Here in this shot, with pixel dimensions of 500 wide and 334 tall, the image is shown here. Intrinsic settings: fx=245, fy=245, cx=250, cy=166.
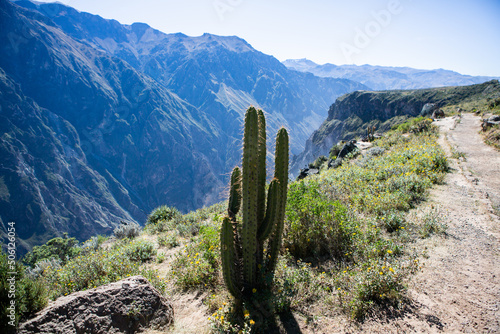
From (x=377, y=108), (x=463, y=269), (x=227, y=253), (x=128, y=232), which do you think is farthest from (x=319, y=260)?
(x=377, y=108)

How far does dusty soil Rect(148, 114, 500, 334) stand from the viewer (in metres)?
3.39

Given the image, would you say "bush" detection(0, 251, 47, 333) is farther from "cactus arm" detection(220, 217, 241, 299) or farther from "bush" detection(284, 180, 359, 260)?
"bush" detection(284, 180, 359, 260)

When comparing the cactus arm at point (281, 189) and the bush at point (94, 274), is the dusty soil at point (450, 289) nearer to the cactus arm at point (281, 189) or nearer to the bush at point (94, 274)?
the cactus arm at point (281, 189)

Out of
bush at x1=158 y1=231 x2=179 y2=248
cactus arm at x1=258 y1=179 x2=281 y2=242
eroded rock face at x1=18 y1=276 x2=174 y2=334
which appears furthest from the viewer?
bush at x1=158 y1=231 x2=179 y2=248

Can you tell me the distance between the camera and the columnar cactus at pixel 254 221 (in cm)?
384

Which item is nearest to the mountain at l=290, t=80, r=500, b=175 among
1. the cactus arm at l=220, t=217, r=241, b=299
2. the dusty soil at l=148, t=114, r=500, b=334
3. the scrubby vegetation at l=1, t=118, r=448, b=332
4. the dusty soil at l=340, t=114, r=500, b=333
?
the dusty soil at l=340, t=114, r=500, b=333

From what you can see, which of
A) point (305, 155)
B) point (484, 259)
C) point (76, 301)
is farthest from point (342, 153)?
point (305, 155)

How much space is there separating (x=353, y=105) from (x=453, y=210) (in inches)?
4987

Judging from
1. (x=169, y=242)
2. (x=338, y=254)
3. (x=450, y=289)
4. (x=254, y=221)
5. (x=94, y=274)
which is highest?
(x=254, y=221)

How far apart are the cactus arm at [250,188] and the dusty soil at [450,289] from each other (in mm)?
1237

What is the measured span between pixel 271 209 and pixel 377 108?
377 ft

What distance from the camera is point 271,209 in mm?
4223

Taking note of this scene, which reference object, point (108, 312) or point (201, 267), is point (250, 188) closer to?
point (201, 267)

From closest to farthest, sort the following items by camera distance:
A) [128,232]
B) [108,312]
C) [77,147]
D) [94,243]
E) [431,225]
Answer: [108,312]
[431,225]
[94,243]
[128,232]
[77,147]
